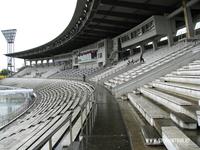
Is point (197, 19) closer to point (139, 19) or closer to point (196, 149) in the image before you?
point (139, 19)

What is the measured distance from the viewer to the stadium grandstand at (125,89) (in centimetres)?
441

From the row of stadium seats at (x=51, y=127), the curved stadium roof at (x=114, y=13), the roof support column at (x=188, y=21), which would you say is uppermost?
the curved stadium roof at (x=114, y=13)

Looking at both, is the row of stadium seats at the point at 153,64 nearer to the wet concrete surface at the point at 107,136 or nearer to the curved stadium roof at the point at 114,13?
the curved stadium roof at the point at 114,13

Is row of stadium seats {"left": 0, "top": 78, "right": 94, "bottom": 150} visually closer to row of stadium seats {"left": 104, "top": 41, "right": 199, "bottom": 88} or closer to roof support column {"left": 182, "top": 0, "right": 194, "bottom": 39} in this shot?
row of stadium seats {"left": 104, "top": 41, "right": 199, "bottom": 88}

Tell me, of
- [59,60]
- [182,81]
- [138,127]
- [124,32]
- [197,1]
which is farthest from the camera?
[59,60]

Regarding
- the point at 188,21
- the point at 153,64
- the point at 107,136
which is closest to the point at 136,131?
the point at 107,136

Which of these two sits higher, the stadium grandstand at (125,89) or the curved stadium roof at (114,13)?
the curved stadium roof at (114,13)

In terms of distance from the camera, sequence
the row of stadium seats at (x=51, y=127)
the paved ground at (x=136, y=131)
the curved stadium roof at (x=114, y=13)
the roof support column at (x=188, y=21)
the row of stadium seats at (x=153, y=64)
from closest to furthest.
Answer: the row of stadium seats at (x=51, y=127) → the paved ground at (x=136, y=131) → the row of stadium seats at (x=153, y=64) → the roof support column at (x=188, y=21) → the curved stadium roof at (x=114, y=13)

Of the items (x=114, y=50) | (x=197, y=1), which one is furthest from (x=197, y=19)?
(x=114, y=50)

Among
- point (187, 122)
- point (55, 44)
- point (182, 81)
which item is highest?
point (55, 44)

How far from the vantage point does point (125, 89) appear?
1301 centimetres

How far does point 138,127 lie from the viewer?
560 cm

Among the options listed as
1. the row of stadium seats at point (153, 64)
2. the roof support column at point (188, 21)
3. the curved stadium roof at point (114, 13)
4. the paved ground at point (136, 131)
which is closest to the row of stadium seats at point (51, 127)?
the paved ground at point (136, 131)

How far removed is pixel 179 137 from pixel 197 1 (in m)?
20.1
